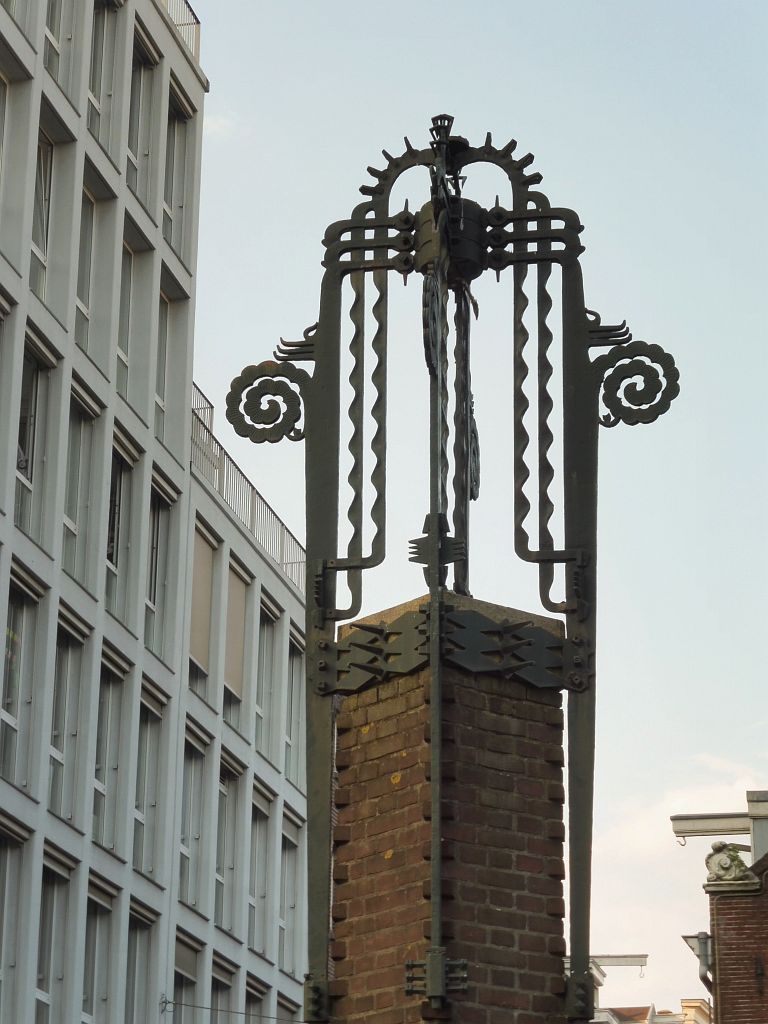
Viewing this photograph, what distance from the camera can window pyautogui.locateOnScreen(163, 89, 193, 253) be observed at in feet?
116

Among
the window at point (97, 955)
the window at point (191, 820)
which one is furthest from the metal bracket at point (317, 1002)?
the window at point (191, 820)

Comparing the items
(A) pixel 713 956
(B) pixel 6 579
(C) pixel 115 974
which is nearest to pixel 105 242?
(B) pixel 6 579

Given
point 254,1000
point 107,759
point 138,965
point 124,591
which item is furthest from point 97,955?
point 254,1000

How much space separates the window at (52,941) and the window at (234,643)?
8.77 m

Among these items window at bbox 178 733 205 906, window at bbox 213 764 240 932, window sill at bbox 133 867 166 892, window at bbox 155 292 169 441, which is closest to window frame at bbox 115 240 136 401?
window at bbox 155 292 169 441

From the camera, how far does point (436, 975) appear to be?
764 centimetres

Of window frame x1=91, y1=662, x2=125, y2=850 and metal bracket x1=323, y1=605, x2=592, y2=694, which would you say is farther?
window frame x1=91, y1=662, x2=125, y2=850

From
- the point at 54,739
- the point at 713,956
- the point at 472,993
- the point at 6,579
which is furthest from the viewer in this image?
the point at 54,739

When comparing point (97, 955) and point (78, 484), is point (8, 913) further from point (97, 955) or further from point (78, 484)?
point (78, 484)

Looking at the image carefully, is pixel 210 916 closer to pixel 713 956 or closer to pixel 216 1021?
pixel 216 1021

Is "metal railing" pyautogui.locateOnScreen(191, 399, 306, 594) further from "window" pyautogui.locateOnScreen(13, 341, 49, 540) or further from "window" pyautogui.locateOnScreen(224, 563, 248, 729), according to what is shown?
"window" pyautogui.locateOnScreen(13, 341, 49, 540)

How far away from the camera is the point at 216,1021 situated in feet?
114

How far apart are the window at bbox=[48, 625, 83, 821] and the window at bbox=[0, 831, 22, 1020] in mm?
1445

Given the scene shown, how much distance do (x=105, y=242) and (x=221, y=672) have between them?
817 centimetres
